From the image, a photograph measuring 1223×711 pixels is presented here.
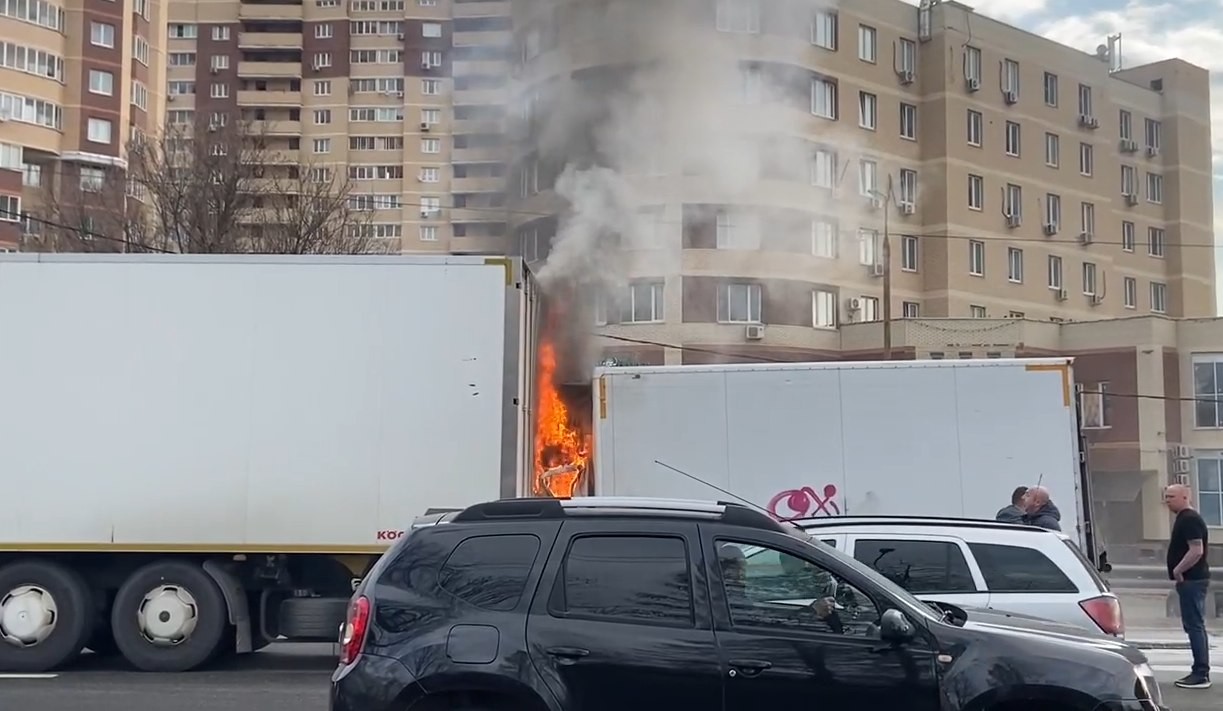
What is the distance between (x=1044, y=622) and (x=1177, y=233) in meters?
55.3

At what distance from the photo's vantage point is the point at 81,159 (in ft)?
184

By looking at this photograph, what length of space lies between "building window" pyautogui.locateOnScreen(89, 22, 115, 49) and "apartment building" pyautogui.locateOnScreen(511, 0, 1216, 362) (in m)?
35.8

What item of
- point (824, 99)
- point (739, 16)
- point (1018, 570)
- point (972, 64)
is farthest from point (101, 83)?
point (1018, 570)

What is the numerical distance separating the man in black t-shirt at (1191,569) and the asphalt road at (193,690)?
10.8 inches

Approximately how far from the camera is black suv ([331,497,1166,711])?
541 centimetres

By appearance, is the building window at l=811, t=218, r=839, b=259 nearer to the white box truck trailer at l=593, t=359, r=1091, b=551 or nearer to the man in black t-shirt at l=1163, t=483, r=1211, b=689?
the white box truck trailer at l=593, t=359, r=1091, b=551

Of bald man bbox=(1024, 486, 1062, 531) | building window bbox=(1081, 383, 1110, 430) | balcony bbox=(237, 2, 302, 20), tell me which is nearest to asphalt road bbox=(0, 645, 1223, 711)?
bald man bbox=(1024, 486, 1062, 531)

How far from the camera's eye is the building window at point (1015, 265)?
47469 millimetres

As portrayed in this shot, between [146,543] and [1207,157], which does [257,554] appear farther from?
[1207,157]

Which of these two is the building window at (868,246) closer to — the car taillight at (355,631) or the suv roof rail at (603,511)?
the suv roof rail at (603,511)

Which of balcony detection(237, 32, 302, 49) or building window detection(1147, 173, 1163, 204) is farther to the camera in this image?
balcony detection(237, 32, 302, 49)

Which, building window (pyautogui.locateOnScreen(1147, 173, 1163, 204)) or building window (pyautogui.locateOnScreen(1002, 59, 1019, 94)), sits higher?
building window (pyautogui.locateOnScreen(1002, 59, 1019, 94))

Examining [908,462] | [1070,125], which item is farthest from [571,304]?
[1070,125]

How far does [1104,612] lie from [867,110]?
3827cm
